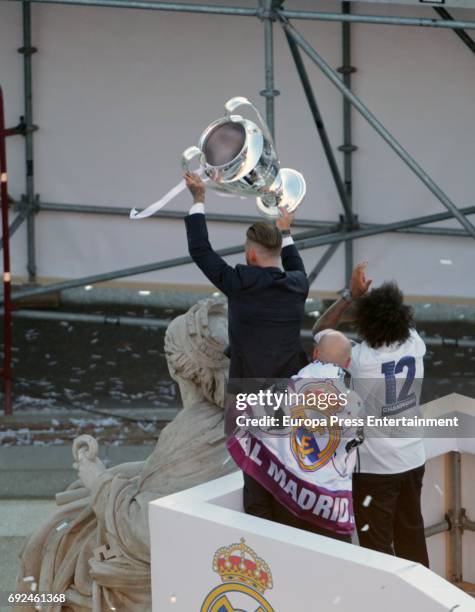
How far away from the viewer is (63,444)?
23.4 feet

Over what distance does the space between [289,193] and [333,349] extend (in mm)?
866

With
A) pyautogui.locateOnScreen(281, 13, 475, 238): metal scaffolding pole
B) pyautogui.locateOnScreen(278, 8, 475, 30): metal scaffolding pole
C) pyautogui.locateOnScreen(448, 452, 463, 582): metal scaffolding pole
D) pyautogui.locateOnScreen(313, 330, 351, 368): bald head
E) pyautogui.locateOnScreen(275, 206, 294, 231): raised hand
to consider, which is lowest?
pyautogui.locateOnScreen(448, 452, 463, 582): metal scaffolding pole

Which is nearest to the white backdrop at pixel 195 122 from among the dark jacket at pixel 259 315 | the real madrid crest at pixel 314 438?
the dark jacket at pixel 259 315

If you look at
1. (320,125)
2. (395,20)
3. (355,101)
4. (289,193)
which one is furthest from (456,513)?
(320,125)

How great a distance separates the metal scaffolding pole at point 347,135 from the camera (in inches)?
344

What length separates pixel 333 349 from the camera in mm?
3404

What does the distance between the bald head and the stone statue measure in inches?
14.7

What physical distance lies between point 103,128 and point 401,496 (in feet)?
19.3

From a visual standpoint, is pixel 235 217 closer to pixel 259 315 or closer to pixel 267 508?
pixel 259 315

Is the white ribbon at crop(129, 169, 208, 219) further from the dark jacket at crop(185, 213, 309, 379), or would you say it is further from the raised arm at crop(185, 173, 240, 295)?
the dark jacket at crop(185, 213, 309, 379)

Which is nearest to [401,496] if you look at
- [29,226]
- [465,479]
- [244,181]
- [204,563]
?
[465,479]

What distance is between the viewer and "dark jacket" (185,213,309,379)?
3500 millimetres

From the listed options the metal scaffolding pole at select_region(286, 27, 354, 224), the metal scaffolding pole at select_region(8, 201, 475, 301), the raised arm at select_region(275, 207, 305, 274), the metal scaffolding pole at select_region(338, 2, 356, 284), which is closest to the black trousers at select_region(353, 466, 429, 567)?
the raised arm at select_region(275, 207, 305, 274)

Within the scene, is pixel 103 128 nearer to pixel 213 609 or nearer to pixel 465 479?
pixel 465 479
